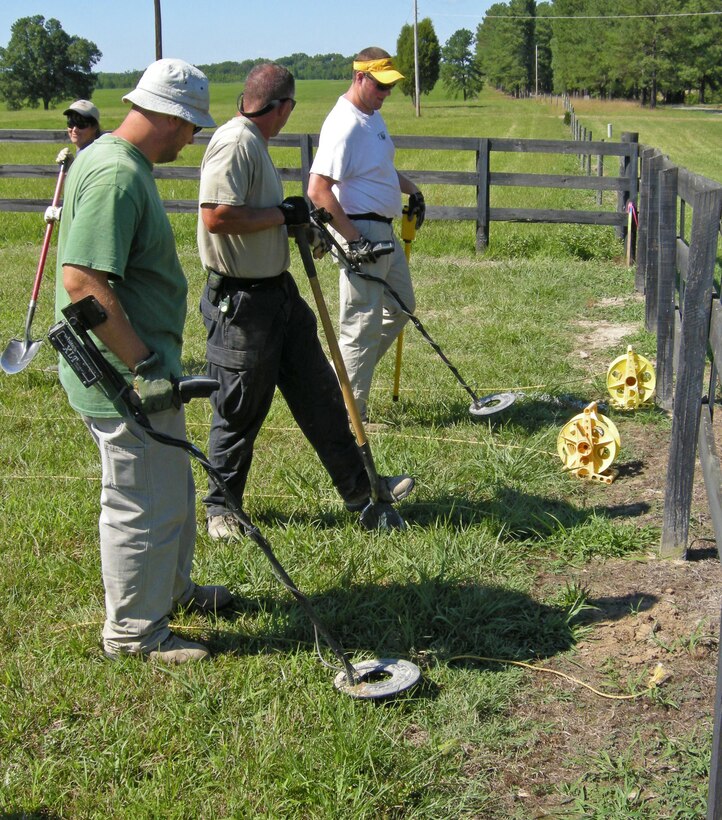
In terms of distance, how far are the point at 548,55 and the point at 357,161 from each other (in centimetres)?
13655

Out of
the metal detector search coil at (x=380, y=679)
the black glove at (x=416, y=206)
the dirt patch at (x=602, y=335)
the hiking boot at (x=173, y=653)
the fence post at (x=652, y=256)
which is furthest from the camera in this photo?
the dirt patch at (x=602, y=335)

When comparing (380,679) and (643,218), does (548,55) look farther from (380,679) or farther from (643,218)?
(380,679)

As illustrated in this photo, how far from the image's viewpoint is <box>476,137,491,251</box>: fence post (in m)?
12.2

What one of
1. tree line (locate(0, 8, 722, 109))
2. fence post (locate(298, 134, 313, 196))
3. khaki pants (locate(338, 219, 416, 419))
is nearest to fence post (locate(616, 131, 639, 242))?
fence post (locate(298, 134, 313, 196))

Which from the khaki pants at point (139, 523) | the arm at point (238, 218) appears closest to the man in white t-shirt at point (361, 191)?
the arm at point (238, 218)

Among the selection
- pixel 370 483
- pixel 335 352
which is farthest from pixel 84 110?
pixel 370 483

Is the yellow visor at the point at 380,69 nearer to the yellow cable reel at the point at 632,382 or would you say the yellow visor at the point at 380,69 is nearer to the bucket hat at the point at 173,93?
the yellow cable reel at the point at 632,382

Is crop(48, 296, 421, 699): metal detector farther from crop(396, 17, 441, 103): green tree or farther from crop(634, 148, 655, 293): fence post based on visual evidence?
crop(396, 17, 441, 103): green tree

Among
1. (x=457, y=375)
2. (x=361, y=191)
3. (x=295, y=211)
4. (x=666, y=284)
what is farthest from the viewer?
(x=666, y=284)

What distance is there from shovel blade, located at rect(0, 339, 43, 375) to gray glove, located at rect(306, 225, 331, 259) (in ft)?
10.4

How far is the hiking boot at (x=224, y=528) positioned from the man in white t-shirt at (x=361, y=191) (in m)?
1.57

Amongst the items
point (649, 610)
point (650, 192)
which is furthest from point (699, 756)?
point (650, 192)

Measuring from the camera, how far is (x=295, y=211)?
4285 millimetres

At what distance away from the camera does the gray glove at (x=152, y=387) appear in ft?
10.5
